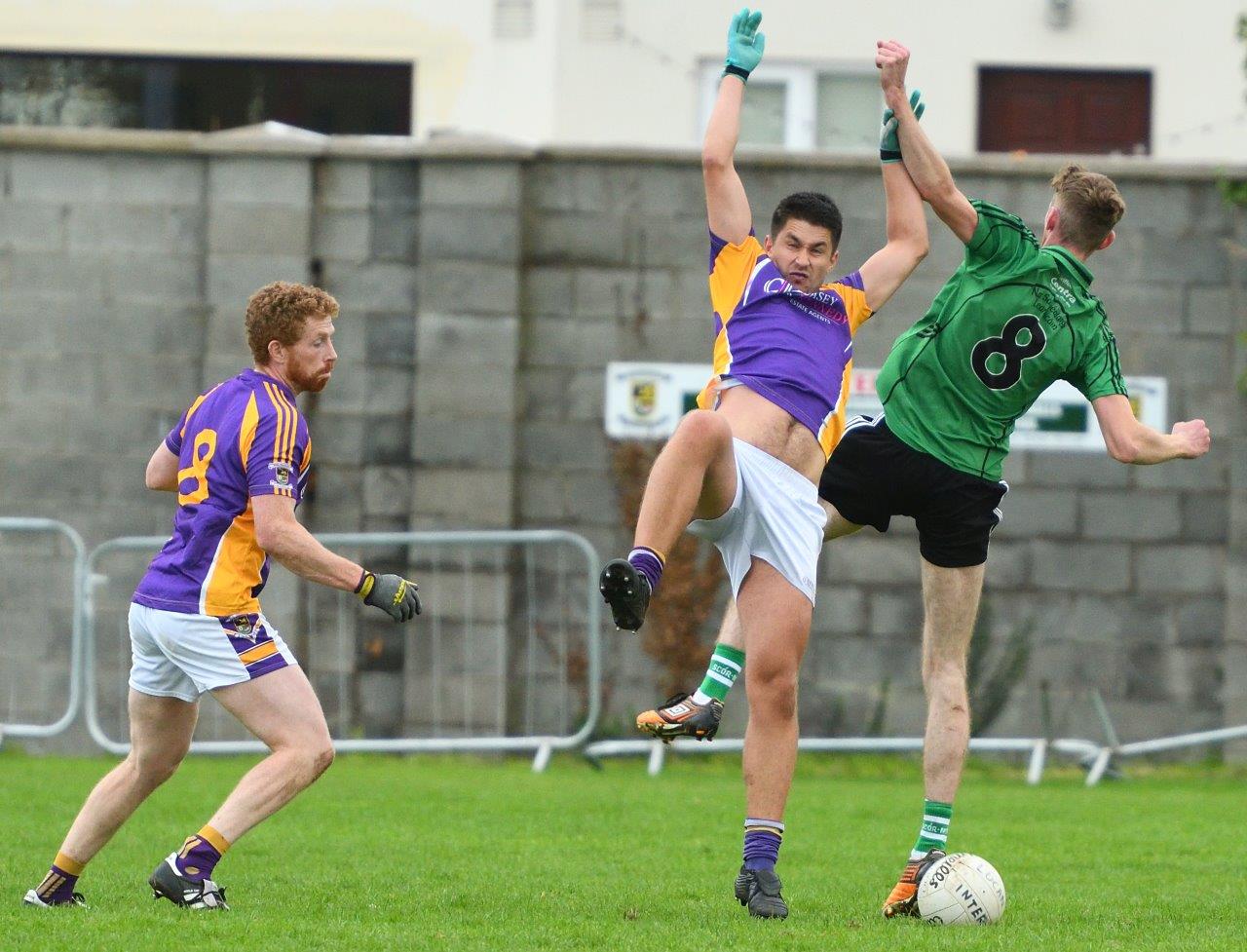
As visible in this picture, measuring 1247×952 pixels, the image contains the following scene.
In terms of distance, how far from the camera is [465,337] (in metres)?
13.4

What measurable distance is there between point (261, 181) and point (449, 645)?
3384 millimetres

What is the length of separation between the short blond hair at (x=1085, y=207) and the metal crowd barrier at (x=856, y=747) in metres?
5.98

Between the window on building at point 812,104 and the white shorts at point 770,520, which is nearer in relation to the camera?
the white shorts at point 770,520

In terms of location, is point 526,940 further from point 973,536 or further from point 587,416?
point 587,416

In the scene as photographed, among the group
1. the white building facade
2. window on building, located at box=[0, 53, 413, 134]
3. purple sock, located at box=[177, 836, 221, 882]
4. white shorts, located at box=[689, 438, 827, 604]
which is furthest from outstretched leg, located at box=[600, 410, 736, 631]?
window on building, located at box=[0, 53, 413, 134]

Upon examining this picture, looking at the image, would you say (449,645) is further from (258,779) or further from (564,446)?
(258,779)

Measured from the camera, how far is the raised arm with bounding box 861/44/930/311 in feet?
22.5

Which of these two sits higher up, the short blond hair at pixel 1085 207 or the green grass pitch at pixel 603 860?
the short blond hair at pixel 1085 207

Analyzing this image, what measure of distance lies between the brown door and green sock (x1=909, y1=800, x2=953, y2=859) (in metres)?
11.6

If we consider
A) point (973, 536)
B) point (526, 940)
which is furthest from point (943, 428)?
point (526, 940)

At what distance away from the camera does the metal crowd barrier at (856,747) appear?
12438mm

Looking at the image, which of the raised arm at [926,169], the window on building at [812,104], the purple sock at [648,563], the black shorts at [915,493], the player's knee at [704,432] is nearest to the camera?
the purple sock at [648,563]

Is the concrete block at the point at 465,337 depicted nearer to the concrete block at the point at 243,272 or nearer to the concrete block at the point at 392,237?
the concrete block at the point at 392,237

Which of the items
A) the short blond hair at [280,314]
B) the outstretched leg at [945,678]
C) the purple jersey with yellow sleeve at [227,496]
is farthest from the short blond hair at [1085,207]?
the purple jersey with yellow sleeve at [227,496]
